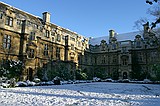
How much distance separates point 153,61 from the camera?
36000 mm

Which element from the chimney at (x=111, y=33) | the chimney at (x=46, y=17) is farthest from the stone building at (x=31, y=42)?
the chimney at (x=111, y=33)

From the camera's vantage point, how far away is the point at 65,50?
33.5 meters

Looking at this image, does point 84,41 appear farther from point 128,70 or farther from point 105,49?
point 128,70

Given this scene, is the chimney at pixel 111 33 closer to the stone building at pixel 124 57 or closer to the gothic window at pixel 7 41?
the stone building at pixel 124 57

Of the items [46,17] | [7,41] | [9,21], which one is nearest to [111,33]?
[46,17]

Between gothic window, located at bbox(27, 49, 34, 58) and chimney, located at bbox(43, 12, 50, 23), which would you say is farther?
chimney, located at bbox(43, 12, 50, 23)

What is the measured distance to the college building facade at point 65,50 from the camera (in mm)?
24359

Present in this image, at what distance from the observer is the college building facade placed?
79.9 feet

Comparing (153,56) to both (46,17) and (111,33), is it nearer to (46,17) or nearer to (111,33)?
(111,33)

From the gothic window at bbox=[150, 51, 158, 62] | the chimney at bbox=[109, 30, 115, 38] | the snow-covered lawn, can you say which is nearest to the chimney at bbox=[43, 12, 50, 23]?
the chimney at bbox=[109, 30, 115, 38]

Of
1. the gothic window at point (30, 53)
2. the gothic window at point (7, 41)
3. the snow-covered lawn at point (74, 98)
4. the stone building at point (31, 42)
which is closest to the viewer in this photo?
the snow-covered lawn at point (74, 98)

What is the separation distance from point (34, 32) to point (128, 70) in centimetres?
2038

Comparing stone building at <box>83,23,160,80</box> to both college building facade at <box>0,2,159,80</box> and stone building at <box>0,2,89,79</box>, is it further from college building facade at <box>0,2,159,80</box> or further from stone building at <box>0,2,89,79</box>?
stone building at <box>0,2,89,79</box>

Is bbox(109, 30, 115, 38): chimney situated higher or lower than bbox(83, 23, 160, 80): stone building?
higher
